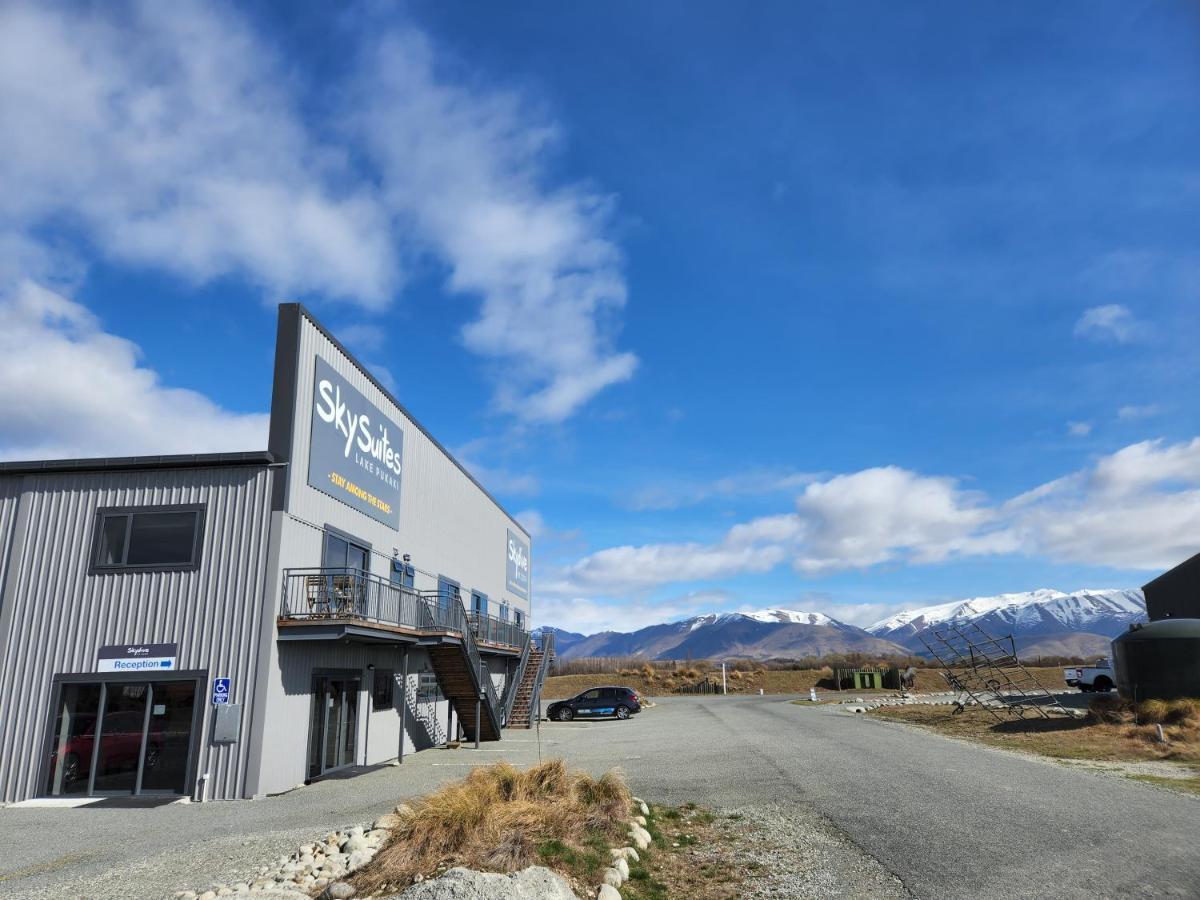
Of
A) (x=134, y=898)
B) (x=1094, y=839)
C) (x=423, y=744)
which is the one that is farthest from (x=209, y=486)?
(x=1094, y=839)

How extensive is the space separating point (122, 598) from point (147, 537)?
52.2 inches

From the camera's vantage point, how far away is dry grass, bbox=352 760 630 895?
8078 millimetres

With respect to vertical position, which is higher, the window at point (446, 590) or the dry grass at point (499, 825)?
the window at point (446, 590)

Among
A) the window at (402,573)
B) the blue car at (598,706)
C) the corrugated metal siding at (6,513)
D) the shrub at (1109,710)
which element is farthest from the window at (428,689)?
the shrub at (1109,710)

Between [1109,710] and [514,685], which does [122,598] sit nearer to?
[514,685]

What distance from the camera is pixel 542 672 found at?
32.2 meters

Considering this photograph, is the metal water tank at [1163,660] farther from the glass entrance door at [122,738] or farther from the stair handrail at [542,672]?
the glass entrance door at [122,738]

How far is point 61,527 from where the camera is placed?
16938 millimetres

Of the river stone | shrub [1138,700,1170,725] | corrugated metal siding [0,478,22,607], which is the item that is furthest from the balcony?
shrub [1138,700,1170,725]

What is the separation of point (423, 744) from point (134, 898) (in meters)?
15.9

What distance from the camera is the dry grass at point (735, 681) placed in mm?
58906

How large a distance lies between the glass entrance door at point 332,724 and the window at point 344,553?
261 cm

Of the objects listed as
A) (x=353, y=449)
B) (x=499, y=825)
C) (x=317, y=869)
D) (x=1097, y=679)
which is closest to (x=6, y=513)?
(x=353, y=449)

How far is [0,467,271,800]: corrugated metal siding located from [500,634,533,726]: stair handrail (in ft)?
47.3
